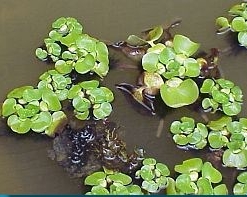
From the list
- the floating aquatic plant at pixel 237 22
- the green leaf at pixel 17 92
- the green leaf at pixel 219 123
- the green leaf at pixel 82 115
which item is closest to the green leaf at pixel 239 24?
the floating aquatic plant at pixel 237 22

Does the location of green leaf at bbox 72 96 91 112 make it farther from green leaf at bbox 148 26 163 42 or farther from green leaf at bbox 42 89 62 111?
green leaf at bbox 148 26 163 42

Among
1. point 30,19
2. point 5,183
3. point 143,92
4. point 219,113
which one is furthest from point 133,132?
point 30,19

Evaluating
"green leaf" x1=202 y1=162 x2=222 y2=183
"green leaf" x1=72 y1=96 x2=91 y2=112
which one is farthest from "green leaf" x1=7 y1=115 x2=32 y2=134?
"green leaf" x1=202 y1=162 x2=222 y2=183

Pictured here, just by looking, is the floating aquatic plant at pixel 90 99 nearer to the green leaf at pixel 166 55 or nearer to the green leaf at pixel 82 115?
the green leaf at pixel 82 115

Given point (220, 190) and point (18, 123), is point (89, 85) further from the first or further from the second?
point (220, 190)

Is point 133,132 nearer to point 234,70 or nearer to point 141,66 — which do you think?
point 141,66

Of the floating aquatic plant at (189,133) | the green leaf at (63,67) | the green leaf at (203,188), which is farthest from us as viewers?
the green leaf at (63,67)

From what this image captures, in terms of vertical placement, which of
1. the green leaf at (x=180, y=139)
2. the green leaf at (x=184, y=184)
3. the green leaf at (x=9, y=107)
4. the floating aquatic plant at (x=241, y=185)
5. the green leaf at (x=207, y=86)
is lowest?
the floating aquatic plant at (x=241, y=185)

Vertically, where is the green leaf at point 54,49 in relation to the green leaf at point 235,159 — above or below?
above
